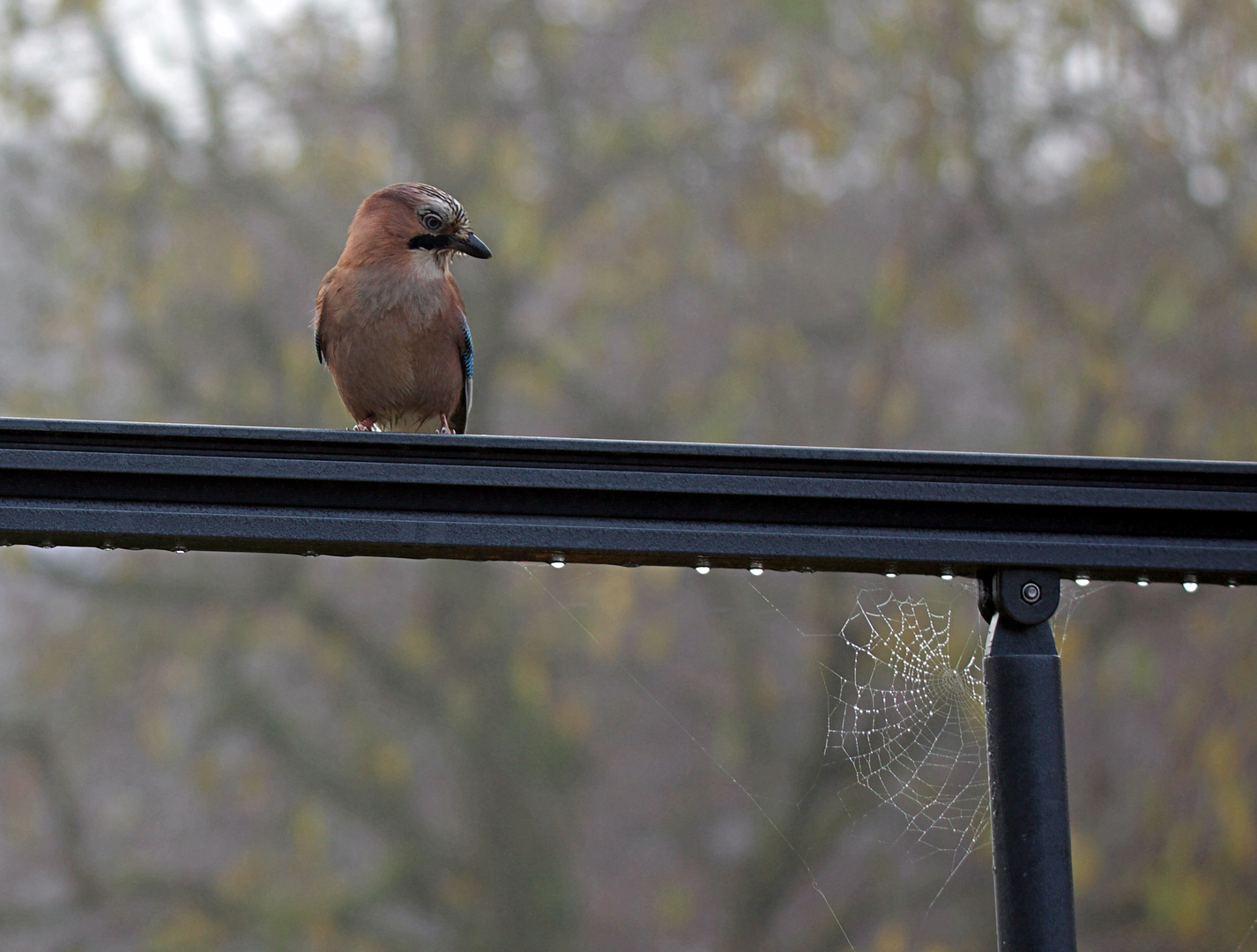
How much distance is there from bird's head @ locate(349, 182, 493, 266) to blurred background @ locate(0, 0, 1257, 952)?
375 centimetres

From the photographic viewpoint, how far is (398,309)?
2.85 metres

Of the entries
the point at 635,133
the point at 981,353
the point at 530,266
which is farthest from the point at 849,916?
the point at 635,133

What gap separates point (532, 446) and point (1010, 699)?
0.61 metres

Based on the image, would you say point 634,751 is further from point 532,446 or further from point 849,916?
point 532,446

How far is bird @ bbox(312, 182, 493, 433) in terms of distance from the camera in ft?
9.35

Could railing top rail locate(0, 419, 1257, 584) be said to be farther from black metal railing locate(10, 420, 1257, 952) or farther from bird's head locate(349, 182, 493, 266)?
bird's head locate(349, 182, 493, 266)

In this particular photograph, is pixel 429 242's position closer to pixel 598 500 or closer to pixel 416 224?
pixel 416 224

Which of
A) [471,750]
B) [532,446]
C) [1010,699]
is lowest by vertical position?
[1010,699]

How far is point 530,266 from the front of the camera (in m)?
7.56

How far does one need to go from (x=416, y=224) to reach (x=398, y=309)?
8.4 inches

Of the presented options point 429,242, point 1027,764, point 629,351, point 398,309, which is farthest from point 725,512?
point 629,351

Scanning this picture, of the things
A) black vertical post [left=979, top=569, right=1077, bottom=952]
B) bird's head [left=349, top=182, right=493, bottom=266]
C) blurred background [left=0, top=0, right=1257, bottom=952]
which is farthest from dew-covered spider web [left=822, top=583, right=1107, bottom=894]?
bird's head [left=349, top=182, right=493, bottom=266]

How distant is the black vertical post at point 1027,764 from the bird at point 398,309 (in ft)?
5.32

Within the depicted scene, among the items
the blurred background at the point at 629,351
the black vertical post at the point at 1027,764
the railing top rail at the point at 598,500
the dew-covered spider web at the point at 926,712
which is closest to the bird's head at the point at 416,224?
the dew-covered spider web at the point at 926,712
